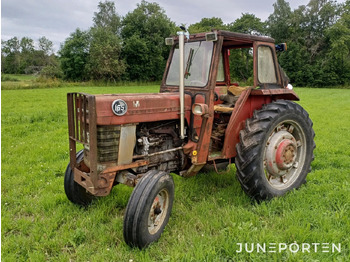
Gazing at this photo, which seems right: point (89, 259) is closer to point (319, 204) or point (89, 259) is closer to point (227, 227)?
point (227, 227)

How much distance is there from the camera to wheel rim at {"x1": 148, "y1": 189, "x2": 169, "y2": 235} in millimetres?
→ 3166

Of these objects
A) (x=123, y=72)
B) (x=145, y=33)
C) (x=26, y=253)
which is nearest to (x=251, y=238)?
(x=26, y=253)

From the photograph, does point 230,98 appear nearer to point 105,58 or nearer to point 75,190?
point 75,190

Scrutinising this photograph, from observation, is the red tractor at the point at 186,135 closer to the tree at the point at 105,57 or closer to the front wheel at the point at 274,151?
the front wheel at the point at 274,151

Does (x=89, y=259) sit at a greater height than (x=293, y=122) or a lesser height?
lesser

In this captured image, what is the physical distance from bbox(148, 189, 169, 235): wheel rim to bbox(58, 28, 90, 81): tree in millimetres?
36641

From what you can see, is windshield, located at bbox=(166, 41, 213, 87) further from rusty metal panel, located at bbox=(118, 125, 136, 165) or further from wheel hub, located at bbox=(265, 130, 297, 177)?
wheel hub, located at bbox=(265, 130, 297, 177)

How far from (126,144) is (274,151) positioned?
2111 millimetres

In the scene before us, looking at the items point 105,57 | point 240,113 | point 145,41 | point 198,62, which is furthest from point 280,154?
point 145,41

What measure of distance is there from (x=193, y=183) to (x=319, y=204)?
1851 mm

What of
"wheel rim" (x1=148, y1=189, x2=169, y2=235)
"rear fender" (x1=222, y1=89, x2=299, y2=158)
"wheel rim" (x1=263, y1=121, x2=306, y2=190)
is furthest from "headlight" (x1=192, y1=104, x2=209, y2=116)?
Result: "wheel rim" (x1=263, y1=121, x2=306, y2=190)

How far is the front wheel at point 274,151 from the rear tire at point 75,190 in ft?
6.93

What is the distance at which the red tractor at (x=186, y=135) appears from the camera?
3.15m

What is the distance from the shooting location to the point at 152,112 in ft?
11.4
